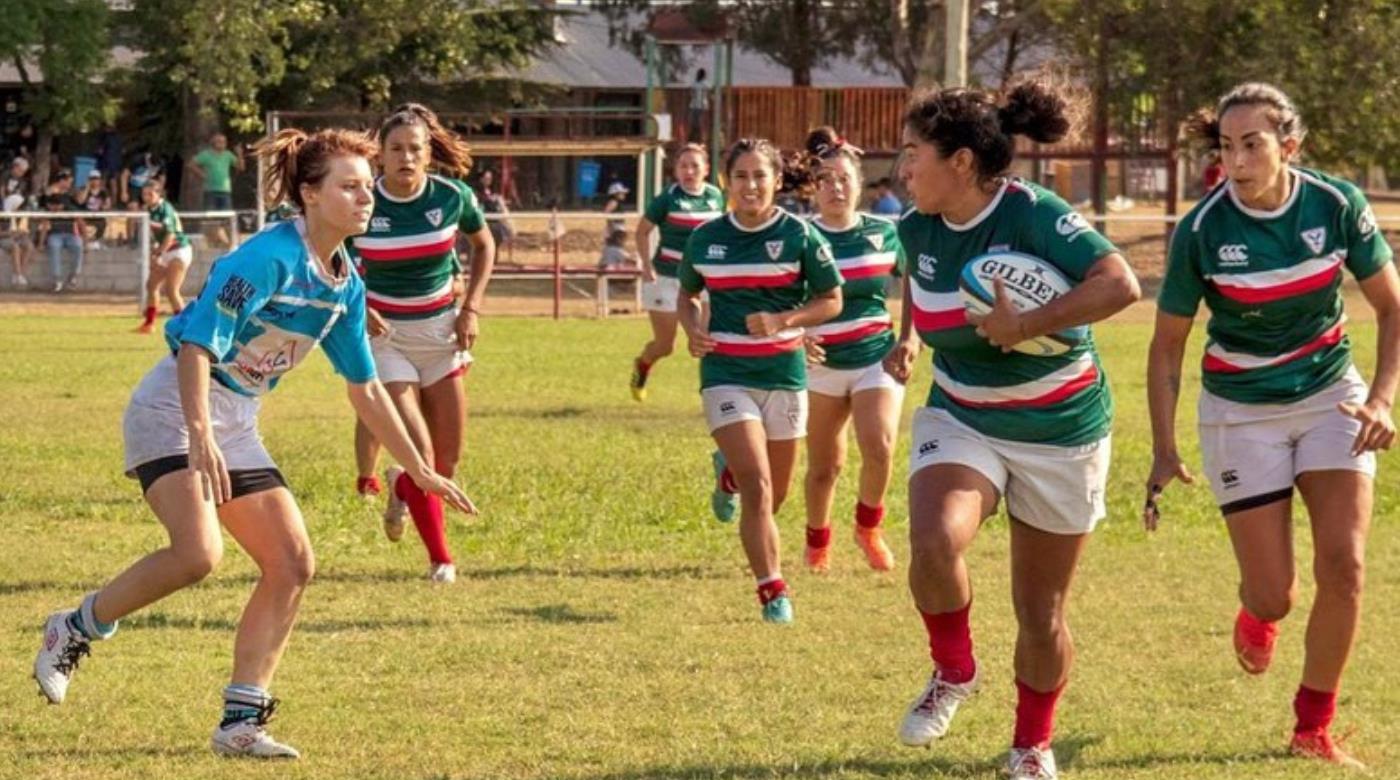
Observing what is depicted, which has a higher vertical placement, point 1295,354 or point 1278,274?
point 1278,274

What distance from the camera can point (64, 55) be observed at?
126 feet

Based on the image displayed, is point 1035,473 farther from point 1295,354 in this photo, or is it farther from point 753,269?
point 753,269

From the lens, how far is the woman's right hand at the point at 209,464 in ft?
21.3

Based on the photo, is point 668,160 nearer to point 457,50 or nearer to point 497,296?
point 457,50

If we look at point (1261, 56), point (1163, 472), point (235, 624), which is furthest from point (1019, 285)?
point (1261, 56)

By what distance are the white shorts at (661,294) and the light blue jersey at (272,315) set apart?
10656 mm

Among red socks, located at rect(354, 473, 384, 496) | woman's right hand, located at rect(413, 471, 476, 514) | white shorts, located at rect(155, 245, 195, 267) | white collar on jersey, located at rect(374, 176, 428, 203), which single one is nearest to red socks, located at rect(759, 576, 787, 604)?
white collar on jersey, located at rect(374, 176, 428, 203)

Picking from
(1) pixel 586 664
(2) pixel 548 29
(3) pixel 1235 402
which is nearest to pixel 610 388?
(1) pixel 586 664

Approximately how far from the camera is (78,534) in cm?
1199

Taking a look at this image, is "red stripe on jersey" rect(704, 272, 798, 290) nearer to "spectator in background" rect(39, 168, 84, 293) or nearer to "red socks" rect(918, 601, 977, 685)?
"red socks" rect(918, 601, 977, 685)

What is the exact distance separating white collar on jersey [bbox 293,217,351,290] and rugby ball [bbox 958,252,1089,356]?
5.99ft

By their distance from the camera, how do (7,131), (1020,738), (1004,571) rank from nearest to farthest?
(1020,738)
(1004,571)
(7,131)

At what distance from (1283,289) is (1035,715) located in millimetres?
1533

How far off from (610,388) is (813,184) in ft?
33.3
